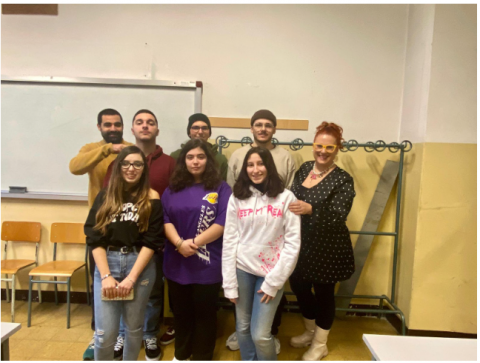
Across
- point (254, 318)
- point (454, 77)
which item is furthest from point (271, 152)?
point (454, 77)

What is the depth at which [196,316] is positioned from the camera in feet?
5.50

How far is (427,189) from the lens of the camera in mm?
2146

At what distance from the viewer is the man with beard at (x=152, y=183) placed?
1889 mm

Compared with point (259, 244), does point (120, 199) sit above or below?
above

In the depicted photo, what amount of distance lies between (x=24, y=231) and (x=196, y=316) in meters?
1.86

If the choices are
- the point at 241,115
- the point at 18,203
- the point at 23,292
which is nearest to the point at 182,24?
the point at 241,115

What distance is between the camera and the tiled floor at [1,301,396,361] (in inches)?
77.1

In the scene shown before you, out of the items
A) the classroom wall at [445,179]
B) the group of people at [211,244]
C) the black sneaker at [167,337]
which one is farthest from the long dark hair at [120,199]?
the classroom wall at [445,179]

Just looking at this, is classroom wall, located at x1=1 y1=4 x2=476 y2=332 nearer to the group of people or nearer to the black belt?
the group of people

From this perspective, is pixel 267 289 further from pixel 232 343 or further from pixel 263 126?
pixel 263 126

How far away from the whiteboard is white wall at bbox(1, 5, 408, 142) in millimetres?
100

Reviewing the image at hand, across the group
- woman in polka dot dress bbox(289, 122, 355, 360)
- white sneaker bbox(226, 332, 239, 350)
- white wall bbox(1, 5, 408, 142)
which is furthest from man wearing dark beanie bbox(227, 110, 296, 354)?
white wall bbox(1, 5, 408, 142)

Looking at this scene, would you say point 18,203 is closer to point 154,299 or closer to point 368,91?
point 154,299

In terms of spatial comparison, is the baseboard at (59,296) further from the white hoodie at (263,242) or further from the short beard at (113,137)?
the white hoodie at (263,242)
